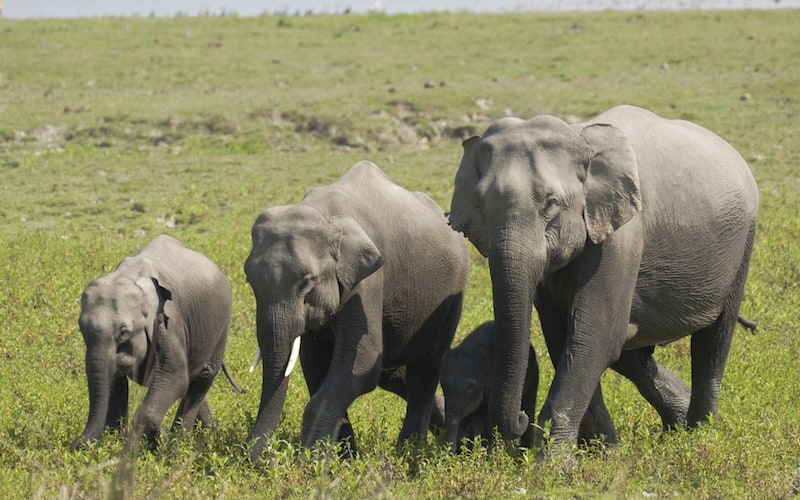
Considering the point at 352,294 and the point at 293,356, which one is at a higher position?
the point at 352,294

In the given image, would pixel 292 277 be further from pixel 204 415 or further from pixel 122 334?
pixel 204 415

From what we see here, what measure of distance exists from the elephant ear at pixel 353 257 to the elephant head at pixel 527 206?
58 cm

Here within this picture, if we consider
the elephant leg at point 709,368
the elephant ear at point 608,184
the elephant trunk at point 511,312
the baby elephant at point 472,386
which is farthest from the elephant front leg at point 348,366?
the elephant leg at point 709,368

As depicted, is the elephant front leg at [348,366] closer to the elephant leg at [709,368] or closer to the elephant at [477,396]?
the elephant at [477,396]

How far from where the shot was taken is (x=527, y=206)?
24.5ft

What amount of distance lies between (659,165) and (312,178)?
1109 centimetres

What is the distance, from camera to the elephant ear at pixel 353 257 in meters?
8.12

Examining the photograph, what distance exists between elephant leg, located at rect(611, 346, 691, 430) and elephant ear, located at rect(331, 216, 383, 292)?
2.42m

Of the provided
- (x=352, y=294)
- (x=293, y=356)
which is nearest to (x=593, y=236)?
(x=352, y=294)

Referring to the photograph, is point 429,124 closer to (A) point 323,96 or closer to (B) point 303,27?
(A) point 323,96

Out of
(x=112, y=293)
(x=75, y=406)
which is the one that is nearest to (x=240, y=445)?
(x=112, y=293)

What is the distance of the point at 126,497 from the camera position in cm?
488

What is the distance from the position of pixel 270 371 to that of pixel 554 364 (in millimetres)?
1950

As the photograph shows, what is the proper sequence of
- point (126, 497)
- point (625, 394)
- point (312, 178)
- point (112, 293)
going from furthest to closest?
point (312, 178) → point (625, 394) → point (112, 293) → point (126, 497)
